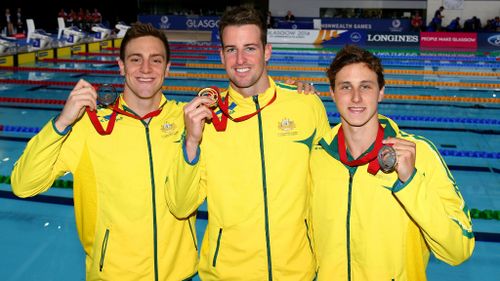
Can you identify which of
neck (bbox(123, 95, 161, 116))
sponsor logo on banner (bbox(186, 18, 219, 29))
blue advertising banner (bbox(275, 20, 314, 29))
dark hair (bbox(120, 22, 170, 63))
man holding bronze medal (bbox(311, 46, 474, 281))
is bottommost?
man holding bronze medal (bbox(311, 46, 474, 281))

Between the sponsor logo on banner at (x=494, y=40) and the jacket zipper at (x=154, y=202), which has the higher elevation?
the sponsor logo on banner at (x=494, y=40)

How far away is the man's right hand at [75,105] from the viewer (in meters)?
1.87

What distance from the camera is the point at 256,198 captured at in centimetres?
204

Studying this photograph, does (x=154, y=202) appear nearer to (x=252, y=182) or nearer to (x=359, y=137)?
(x=252, y=182)

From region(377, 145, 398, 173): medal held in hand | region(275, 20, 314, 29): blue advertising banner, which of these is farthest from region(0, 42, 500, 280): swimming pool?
region(275, 20, 314, 29): blue advertising banner

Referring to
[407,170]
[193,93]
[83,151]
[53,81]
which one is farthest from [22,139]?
[407,170]

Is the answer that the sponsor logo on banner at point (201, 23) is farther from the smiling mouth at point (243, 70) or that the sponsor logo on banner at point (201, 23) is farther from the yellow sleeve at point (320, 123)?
the smiling mouth at point (243, 70)

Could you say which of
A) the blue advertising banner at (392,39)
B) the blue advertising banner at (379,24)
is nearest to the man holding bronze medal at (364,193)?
the blue advertising banner at (392,39)

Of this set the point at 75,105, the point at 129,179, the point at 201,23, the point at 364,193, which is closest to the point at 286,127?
the point at 364,193

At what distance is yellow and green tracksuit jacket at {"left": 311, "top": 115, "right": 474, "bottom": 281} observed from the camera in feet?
5.87

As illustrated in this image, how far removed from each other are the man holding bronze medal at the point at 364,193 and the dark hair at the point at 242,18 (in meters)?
0.32

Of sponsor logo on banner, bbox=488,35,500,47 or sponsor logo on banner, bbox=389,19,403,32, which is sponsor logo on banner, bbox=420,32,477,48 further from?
sponsor logo on banner, bbox=389,19,403,32

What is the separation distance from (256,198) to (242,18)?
2.30 feet

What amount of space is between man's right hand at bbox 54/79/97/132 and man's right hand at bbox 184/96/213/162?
1.20 feet
